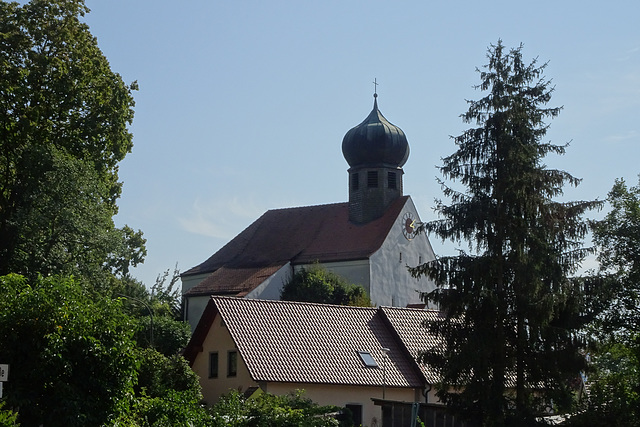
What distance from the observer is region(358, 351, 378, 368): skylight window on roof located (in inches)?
1294

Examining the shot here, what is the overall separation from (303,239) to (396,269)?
6531 mm

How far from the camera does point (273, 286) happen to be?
57594mm

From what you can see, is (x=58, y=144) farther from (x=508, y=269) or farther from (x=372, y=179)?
(x=372, y=179)

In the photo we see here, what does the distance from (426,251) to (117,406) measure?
45349 millimetres

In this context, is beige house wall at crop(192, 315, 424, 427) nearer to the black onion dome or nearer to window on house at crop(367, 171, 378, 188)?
window on house at crop(367, 171, 378, 188)

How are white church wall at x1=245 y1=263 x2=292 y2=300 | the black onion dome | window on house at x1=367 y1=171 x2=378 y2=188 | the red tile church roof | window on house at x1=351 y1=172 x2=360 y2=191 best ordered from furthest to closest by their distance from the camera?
window on house at x1=351 y1=172 x2=360 y2=191
window on house at x1=367 y1=171 x2=378 y2=188
the black onion dome
the red tile church roof
white church wall at x1=245 y1=263 x2=292 y2=300

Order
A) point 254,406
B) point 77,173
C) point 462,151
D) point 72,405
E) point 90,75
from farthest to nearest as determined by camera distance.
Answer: point 90,75 < point 77,173 < point 462,151 < point 254,406 < point 72,405

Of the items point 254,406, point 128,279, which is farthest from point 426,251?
point 254,406

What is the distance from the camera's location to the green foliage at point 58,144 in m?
31.3

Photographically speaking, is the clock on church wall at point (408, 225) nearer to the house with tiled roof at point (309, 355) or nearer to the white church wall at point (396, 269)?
the white church wall at point (396, 269)

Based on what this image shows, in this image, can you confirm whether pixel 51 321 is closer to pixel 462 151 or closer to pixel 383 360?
pixel 462 151

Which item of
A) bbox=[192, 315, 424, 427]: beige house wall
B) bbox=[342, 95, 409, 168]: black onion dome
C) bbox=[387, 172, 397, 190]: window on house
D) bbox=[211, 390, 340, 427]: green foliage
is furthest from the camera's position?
bbox=[387, 172, 397, 190]: window on house

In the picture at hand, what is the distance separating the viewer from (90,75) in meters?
34.3

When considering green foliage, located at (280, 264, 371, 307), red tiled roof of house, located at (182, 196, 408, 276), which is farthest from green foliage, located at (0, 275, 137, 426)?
red tiled roof of house, located at (182, 196, 408, 276)
